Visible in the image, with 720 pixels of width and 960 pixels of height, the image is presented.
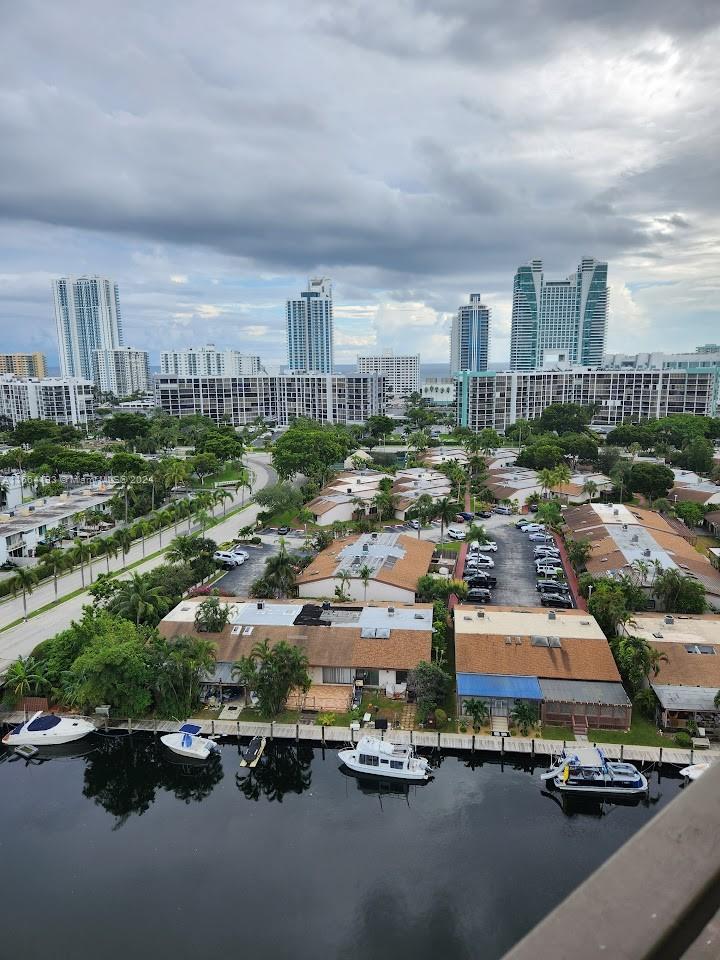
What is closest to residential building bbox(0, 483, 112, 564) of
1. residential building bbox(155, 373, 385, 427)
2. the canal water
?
the canal water

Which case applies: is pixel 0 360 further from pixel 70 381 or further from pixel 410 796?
pixel 410 796

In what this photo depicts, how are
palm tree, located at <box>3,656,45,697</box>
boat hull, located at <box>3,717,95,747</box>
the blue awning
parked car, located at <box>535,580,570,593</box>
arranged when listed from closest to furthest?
the blue awning
boat hull, located at <box>3,717,95,747</box>
palm tree, located at <box>3,656,45,697</box>
parked car, located at <box>535,580,570,593</box>

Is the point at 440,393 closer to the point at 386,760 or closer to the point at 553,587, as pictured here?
the point at 553,587

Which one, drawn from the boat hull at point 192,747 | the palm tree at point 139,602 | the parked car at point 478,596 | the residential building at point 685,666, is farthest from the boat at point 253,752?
the parked car at point 478,596

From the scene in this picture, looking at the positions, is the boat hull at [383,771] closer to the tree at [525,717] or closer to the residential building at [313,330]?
the tree at [525,717]

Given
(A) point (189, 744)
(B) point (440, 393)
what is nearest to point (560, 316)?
(B) point (440, 393)

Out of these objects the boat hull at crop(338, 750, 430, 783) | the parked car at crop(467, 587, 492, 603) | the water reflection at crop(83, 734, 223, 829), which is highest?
the parked car at crop(467, 587, 492, 603)

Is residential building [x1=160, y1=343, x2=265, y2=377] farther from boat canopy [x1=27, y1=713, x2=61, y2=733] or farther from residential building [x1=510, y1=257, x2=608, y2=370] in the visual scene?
boat canopy [x1=27, y1=713, x2=61, y2=733]
